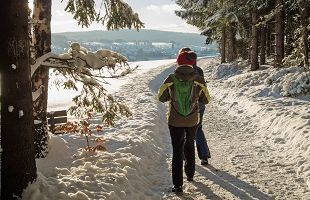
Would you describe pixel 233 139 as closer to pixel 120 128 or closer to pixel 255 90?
pixel 120 128

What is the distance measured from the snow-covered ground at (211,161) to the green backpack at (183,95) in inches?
24.8

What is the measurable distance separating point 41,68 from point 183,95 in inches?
102

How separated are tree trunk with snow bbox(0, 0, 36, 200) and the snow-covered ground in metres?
0.31

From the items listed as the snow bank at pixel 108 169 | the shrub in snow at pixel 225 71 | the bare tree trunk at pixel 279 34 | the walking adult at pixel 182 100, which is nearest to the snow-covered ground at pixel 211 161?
the snow bank at pixel 108 169

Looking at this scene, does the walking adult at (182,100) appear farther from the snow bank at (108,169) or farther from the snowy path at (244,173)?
the snow bank at (108,169)

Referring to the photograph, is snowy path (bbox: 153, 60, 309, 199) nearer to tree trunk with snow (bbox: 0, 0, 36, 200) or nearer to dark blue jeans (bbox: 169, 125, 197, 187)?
dark blue jeans (bbox: 169, 125, 197, 187)

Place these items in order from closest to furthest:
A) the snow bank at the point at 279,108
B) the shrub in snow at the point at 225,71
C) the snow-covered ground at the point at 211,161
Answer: the snow-covered ground at the point at 211,161 → the snow bank at the point at 279,108 → the shrub in snow at the point at 225,71

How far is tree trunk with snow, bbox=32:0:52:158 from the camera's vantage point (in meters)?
4.93

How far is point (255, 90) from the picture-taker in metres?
12.3

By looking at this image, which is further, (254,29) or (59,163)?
(254,29)

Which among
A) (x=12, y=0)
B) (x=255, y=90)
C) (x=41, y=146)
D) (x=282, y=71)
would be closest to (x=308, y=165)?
(x=41, y=146)

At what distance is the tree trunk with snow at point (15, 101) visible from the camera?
10.4 feet

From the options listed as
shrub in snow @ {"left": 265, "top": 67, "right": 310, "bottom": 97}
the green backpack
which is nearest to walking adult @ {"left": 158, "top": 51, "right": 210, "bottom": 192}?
the green backpack

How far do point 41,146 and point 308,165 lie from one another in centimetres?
489
